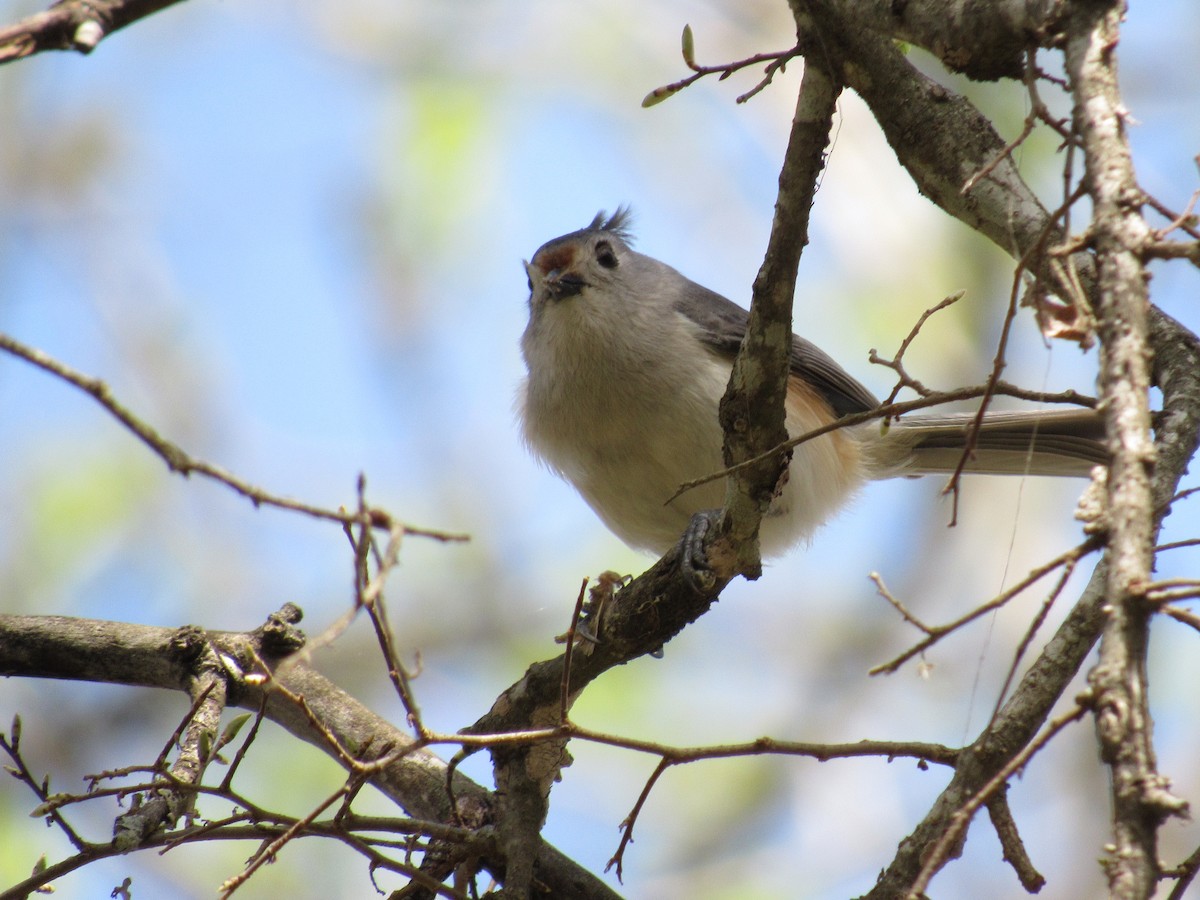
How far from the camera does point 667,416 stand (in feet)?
11.8

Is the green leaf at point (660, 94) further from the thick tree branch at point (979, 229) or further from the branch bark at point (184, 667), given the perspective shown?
the branch bark at point (184, 667)

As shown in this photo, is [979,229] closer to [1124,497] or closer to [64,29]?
[1124,497]

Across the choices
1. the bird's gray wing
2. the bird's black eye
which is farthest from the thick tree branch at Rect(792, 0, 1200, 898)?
the bird's black eye

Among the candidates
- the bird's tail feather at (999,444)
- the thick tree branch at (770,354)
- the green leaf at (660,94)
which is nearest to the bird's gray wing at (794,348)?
the bird's tail feather at (999,444)

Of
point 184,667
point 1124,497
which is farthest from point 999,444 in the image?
point 1124,497

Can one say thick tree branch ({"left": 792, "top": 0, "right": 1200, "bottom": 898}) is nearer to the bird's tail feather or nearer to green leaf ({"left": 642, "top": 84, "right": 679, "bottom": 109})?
green leaf ({"left": 642, "top": 84, "right": 679, "bottom": 109})

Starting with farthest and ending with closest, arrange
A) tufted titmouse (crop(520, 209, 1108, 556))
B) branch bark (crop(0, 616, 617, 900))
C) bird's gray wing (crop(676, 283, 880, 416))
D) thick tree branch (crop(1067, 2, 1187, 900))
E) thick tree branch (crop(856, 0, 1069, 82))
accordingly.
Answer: bird's gray wing (crop(676, 283, 880, 416)) → tufted titmouse (crop(520, 209, 1108, 556)) → branch bark (crop(0, 616, 617, 900)) → thick tree branch (crop(856, 0, 1069, 82)) → thick tree branch (crop(1067, 2, 1187, 900))

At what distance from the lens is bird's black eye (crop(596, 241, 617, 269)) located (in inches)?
170

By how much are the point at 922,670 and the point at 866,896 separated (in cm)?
56

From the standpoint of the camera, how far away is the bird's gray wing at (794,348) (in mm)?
3918

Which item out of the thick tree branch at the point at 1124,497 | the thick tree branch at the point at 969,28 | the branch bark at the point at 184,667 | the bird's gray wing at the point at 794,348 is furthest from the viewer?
the bird's gray wing at the point at 794,348

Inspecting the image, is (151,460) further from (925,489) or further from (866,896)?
(866,896)

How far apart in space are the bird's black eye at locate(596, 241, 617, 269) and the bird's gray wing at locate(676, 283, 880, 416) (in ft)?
1.00

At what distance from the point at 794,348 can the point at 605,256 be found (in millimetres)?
785
